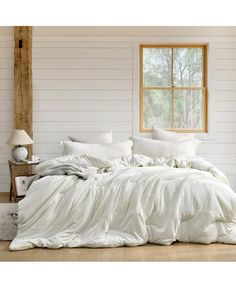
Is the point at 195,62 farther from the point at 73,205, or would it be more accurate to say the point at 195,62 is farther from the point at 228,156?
the point at 73,205

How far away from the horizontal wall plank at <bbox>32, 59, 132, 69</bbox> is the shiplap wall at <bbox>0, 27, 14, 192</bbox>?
12cm

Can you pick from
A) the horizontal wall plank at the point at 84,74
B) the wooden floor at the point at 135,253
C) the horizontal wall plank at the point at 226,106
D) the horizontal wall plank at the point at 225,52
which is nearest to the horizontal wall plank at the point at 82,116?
the horizontal wall plank at the point at 84,74

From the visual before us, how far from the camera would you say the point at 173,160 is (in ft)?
22.5

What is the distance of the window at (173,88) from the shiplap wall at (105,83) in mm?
168

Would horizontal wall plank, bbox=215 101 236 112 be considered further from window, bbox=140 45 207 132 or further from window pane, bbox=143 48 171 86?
window pane, bbox=143 48 171 86

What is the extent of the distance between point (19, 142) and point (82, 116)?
1.17 metres

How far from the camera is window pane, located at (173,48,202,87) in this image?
837 centimetres

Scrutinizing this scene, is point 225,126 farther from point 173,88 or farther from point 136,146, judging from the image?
point 136,146

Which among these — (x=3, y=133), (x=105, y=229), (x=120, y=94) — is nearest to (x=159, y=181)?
(x=105, y=229)

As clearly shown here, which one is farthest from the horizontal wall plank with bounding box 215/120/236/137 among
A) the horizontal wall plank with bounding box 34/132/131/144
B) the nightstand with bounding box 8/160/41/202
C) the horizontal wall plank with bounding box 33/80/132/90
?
the nightstand with bounding box 8/160/41/202

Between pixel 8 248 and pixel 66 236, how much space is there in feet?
1.82

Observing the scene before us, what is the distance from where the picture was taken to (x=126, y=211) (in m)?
5.39

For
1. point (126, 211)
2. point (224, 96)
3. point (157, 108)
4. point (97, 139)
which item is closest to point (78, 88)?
point (97, 139)

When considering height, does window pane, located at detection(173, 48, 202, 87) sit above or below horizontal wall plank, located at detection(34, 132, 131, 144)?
above
